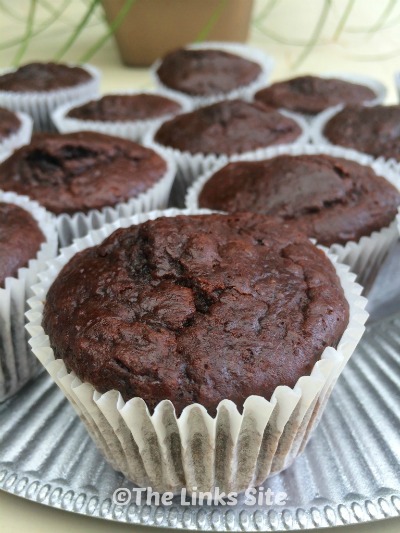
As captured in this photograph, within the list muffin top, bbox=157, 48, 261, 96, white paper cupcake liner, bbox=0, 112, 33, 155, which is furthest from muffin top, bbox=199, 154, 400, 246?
muffin top, bbox=157, 48, 261, 96

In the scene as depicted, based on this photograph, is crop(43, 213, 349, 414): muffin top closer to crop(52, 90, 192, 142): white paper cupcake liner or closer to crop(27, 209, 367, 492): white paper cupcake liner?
crop(27, 209, 367, 492): white paper cupcake liner

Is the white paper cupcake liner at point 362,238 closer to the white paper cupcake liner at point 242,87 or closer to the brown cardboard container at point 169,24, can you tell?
the white paper cupcake liner at point 242,87

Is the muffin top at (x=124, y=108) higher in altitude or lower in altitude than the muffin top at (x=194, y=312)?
lower

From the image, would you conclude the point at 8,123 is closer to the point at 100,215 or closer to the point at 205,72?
the point at 100,215

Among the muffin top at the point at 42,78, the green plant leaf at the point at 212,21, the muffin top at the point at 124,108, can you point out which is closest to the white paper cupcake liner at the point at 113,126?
the muffin top at the point at 124,108

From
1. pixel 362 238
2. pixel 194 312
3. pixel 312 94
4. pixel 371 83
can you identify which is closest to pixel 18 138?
pixel 312 94

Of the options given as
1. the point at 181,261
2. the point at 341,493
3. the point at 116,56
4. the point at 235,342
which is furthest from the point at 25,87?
the point at 341,493
